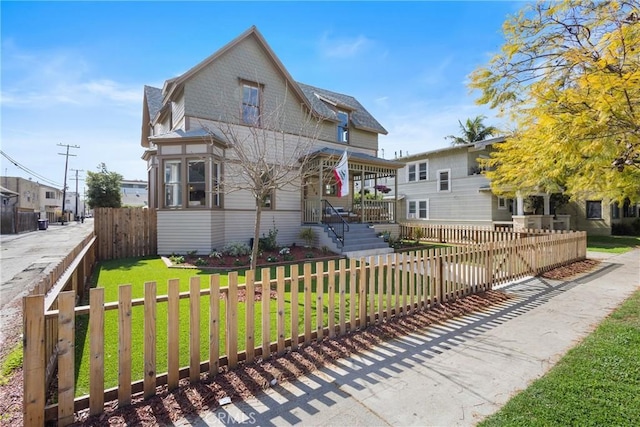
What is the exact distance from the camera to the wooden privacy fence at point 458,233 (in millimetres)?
16250

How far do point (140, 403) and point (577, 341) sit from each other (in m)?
5.83

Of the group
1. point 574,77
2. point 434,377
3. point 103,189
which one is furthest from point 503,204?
point 103,189

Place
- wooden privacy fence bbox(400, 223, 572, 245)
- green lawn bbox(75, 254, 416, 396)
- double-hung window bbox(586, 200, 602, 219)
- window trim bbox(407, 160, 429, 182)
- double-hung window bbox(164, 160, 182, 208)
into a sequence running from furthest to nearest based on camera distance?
window trim bbox(407, 160, 429, 182) < double-hung window bbox(586, 200, 602, 219) < wooden privacy fence bbox(400, 223, 572, 245) < double-hung window bbox(164, 160, 182, 208) < green lawn bbox(75, 254, 416, 396)

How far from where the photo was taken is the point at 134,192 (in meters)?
82.4

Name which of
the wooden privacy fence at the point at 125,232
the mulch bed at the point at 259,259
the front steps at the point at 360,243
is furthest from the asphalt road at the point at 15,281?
the front steps at the point at 360,243

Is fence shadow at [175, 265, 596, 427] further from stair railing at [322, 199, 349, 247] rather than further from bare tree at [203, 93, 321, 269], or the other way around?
stair railing at [322, 199, 349, 247]

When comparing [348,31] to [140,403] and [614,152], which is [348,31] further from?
[140,403]

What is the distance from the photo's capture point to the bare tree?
670 centimetres

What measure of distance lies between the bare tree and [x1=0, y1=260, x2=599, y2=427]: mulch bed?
2730 mm

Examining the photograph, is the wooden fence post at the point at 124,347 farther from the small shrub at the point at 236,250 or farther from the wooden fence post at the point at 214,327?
the small shrub at the point at 236,250

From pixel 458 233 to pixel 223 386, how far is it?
17409mm

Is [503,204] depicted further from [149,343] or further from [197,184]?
[149,343]

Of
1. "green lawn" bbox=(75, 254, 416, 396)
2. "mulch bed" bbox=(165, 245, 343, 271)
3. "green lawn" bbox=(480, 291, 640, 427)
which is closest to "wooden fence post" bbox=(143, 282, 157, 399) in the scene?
"green lawn" bbox=(75, 254, 416, 396)

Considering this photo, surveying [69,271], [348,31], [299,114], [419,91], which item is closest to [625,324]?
[69,271]
